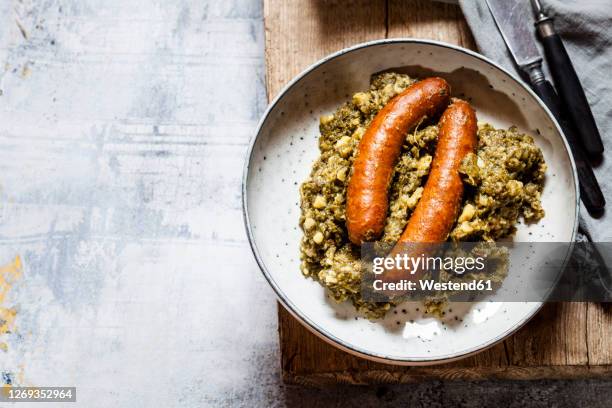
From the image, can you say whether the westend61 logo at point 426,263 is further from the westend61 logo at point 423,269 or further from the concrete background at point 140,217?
the concrete background at point 140,217

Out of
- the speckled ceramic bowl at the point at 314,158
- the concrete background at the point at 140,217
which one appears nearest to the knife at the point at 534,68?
the speckled ceramic bowl at the point at 314,158

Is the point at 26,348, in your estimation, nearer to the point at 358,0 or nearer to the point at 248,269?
the point at 248,269

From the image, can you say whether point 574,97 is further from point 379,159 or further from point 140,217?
point 140,217

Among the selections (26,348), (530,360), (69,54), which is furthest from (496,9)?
(26,348)

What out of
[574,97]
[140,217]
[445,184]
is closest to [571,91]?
[574,97]

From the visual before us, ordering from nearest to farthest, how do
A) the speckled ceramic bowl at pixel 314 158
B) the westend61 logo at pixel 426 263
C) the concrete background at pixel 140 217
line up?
the westend61 logo at pixel 426 263, the speckled ceramic bowl at pixel 314 158, the concrete background at pixel 140 217
